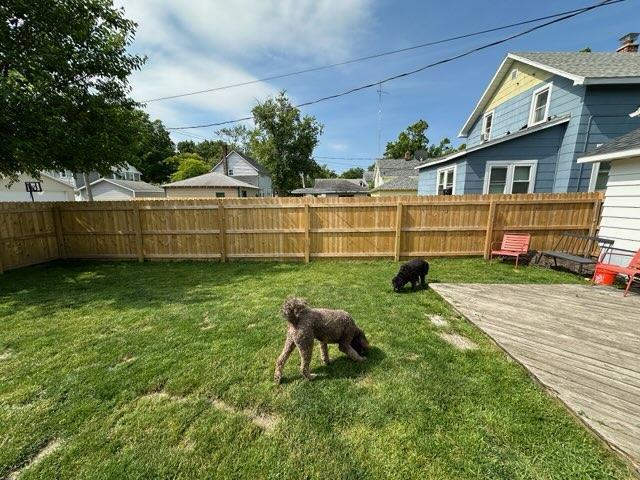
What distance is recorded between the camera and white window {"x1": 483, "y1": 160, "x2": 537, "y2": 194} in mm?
9000

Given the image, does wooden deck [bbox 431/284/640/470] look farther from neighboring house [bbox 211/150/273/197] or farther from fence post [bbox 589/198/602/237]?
neighboring house [bbox 211/150/273/197]

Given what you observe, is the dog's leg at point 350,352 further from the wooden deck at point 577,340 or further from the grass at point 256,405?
the wooden deck at point 577,340

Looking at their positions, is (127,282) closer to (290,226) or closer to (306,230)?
(290,226)

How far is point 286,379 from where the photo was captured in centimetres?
277

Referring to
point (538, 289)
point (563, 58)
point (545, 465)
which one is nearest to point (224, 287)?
point (545, 465)

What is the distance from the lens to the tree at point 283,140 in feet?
96.1

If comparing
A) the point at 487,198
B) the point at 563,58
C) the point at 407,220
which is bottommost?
the point at 407,220

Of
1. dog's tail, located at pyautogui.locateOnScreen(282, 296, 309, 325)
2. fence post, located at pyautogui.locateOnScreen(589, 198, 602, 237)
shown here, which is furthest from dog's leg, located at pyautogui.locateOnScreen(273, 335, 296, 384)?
fence post, located at pyautogui.locateOnScreen(589, 198, 602, 237)

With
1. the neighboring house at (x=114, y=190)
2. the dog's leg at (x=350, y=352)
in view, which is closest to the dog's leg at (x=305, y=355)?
the dog's leg at (x=350, y=352)

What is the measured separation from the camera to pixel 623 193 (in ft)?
19.2

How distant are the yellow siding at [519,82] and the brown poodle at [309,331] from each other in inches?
463

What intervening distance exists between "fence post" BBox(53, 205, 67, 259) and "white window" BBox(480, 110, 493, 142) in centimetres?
1719

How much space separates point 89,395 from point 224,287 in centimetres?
325

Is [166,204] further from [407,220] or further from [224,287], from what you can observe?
[407,220]
